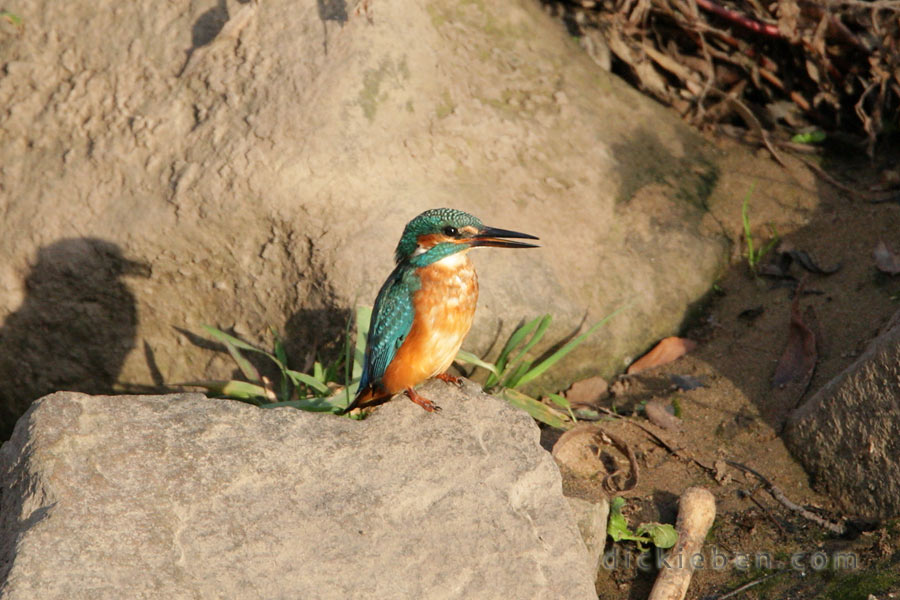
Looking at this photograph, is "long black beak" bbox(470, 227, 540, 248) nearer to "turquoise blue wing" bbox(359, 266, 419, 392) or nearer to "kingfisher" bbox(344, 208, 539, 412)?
"kingfisher" bbox(344, 208, 539, 412)

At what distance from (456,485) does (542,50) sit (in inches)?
121

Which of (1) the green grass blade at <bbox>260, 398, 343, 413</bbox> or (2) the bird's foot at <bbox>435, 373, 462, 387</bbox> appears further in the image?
(1) the green grass blade at <bbox>260, 398, 343, 413</bbox>

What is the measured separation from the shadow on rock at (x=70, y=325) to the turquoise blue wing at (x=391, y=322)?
5.06 feet

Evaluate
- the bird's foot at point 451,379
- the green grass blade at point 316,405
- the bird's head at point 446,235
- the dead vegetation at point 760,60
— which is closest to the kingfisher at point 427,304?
the bird's head at point 446,235

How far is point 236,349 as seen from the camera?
457 centimetres

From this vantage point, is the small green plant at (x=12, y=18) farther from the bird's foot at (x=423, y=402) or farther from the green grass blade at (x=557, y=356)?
the green grass blade at (x=557, y=356)

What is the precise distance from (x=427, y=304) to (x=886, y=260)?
8.37 feet

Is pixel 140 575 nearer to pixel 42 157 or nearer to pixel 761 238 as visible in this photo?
pixel 42 157

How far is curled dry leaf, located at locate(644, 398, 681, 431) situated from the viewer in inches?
166

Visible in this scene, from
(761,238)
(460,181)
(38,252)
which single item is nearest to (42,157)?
(38,252)

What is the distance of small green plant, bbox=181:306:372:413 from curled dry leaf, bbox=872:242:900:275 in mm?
2584

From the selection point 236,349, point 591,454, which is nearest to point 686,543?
point 591,454

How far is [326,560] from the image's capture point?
2764 mm

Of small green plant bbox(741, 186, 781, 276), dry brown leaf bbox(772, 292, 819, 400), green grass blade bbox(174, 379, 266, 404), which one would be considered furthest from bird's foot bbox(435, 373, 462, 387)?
small green plant bbox(741, 186, 781, 276)
